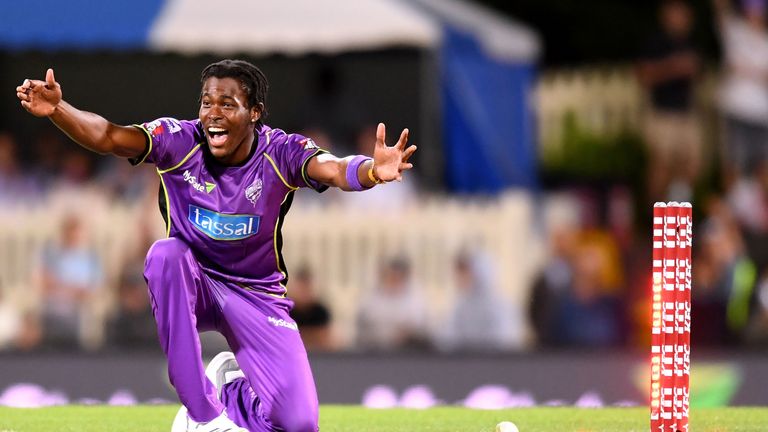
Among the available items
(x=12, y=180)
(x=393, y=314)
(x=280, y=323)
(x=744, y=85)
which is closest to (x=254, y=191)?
(x=280, y=323)

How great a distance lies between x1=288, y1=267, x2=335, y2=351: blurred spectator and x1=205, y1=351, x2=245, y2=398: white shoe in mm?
4547

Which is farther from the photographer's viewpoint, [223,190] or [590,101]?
[590,101]

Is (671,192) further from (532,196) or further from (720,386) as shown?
(720,386)

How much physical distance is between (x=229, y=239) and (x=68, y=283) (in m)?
5.88

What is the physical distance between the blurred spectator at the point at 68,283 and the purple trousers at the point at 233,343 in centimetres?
544

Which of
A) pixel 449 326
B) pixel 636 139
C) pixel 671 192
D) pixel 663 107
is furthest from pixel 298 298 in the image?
pixel 636 139

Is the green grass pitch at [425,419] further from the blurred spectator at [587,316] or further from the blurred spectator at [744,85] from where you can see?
the blurred spectator at [744,85]

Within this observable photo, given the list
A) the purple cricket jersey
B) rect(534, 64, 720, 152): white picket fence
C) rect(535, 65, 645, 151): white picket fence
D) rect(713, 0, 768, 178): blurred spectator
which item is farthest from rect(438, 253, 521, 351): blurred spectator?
rect(535, 65, 645, 151): white picket fence

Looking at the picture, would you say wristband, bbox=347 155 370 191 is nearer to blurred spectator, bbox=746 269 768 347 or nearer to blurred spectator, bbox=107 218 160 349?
blurred spectator, bbox=107 218 160 349

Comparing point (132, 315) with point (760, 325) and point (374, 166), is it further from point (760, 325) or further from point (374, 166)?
point (374, 166)

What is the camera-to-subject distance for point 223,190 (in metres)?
7.45

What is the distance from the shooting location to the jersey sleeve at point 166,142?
24.2ft

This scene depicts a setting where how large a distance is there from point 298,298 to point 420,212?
48.6 inches

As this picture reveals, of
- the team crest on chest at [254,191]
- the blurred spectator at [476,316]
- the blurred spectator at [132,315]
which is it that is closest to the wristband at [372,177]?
the team crest on chest at [254,191]
